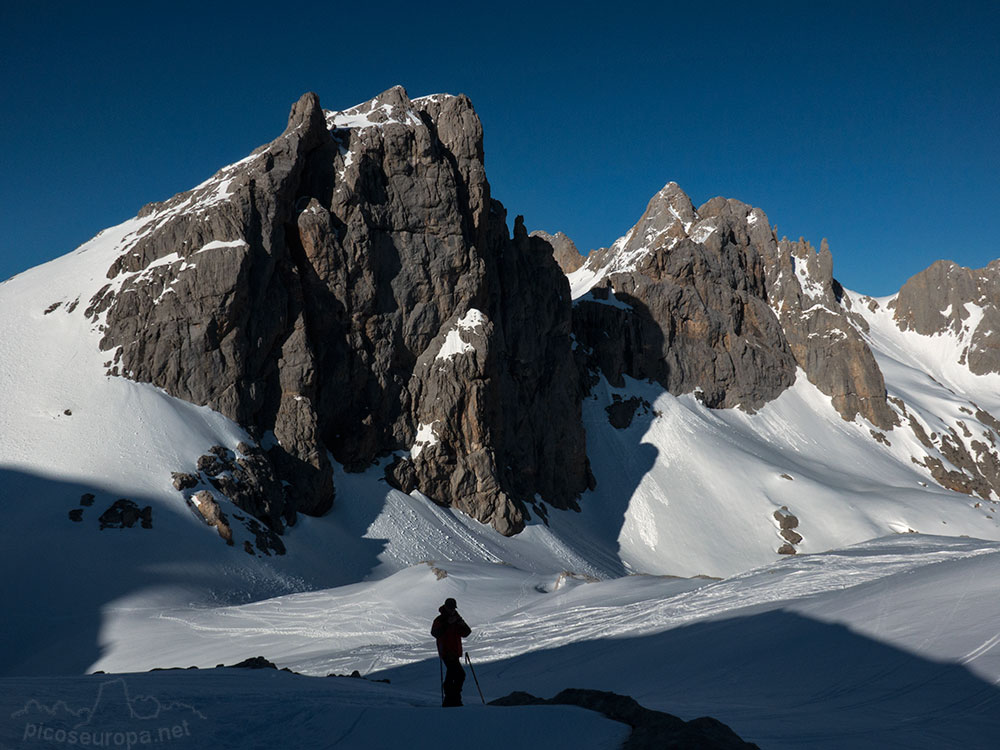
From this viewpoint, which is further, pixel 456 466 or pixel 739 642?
pixel 456 466

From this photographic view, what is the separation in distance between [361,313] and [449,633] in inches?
2034

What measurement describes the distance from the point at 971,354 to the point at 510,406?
492 feet

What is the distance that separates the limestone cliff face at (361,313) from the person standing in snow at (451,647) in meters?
40.9

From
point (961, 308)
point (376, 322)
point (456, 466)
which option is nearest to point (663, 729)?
point (456, 466)

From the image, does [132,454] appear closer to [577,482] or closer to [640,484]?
[577,482]

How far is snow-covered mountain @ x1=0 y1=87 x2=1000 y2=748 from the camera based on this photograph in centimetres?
1396

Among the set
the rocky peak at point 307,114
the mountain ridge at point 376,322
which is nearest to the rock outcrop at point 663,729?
the mountain ridge at point 376,322

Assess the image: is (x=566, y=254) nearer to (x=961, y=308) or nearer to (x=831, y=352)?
(x=831, y=352)

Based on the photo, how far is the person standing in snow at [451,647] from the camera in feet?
36.2

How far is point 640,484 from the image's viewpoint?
8331 centimetres

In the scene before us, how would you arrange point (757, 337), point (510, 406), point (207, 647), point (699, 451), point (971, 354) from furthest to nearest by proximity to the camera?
point (971, 354) → point (757, 337) → point (699, 451) → point (510, 406) → point (207, 647)

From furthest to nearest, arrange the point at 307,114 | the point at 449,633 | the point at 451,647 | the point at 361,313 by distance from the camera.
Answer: the point at 361,313
the point at 307,114
the point at 449,633
the point at 451,647

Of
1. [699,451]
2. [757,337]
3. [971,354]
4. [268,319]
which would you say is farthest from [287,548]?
[971,354]

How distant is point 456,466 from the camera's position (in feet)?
208
